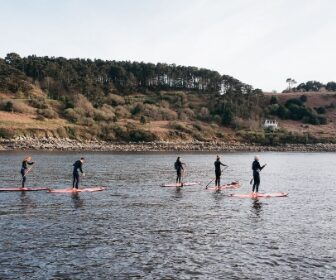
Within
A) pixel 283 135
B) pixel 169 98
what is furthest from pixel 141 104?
pixel 283 135

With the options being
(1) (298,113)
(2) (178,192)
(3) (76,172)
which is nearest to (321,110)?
(1) (298,113)

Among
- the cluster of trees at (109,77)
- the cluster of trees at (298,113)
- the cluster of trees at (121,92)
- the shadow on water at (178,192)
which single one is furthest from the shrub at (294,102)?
the shadow on water at (178,192)

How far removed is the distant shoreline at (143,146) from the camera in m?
93.2

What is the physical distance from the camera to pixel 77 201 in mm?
28562

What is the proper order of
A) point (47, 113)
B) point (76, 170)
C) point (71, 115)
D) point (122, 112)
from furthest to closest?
point (122, 112), point (71, 115), point (47, 113), point (76, 170)

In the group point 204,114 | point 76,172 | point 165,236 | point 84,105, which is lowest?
point 165,236

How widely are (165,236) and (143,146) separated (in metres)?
87.1

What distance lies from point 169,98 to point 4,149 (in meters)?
74.4

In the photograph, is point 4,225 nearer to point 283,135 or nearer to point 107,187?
point 107,187

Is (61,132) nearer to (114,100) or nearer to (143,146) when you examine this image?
(143,146)

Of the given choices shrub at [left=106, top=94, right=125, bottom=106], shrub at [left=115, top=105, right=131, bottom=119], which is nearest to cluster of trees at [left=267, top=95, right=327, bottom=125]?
shrub at [left=106, top=94, right=125, bottom=106]

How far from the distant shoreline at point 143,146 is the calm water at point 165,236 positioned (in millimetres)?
64029

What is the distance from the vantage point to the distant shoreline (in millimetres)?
93225

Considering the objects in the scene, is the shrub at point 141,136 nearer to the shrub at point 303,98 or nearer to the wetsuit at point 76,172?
the wetsuit at point 76,172
